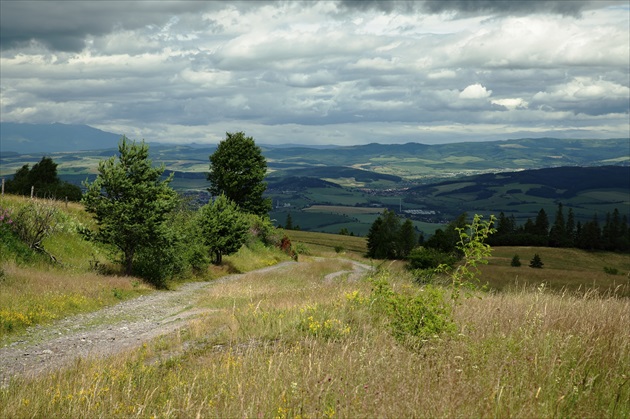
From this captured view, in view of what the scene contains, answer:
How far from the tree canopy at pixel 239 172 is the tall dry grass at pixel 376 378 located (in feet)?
182

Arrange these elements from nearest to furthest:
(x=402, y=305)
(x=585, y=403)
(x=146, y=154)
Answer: (x=585, y=403) < (x=402, y=305) < (x=146, y=154)

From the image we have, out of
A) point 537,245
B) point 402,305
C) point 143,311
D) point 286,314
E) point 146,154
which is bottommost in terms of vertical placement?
point 537,245

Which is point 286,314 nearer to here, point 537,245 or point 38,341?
point 38,341

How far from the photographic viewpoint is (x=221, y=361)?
8.15m

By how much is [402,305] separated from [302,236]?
122 metres

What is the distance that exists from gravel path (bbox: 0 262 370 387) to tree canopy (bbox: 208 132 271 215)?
Answer: 40.9 meters

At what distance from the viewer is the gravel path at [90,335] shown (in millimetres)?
12037

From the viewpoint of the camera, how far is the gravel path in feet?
39.5

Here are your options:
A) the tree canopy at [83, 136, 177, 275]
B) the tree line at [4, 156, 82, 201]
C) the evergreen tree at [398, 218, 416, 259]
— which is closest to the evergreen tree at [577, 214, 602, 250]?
the evergreen tree at [398, 218, 416, 259]

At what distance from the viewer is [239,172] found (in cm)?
6506

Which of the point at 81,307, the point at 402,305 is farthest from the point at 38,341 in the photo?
the point at 402,305

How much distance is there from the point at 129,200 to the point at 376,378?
1012 inches

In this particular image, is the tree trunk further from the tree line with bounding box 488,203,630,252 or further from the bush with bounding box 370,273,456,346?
the tree line with bounding box 488,203,630,252

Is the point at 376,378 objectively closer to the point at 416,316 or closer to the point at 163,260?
the point at 416,316
